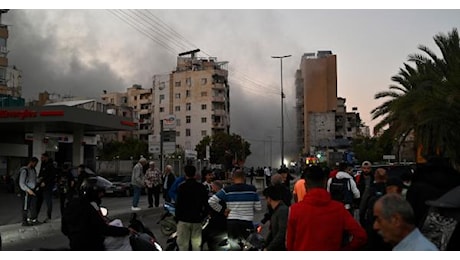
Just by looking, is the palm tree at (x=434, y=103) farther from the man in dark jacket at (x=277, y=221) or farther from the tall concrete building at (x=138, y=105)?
the tall concrete building at (x=138, y=105)

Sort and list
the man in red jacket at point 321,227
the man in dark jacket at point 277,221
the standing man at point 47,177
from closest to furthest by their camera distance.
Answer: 1. the man in red jacket at point 321,227
2. the man in dark jacket at point 277,221
3. the standing man at point 47,177

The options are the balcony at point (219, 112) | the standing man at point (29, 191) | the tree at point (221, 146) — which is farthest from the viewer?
the balcony at point (219, 112)

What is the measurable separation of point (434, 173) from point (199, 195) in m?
3.21

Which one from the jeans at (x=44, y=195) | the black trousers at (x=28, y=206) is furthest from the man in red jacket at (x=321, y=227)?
the jeans at (x=44, y=195)

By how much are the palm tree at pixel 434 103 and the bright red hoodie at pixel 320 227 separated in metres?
14.9

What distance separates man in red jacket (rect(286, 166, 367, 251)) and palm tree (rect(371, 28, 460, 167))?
14915mm

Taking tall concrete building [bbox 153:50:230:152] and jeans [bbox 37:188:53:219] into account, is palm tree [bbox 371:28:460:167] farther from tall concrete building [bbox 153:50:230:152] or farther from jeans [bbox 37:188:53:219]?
tall concrete building [bbox 153:50:230:152]

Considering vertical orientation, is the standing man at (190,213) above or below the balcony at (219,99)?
below

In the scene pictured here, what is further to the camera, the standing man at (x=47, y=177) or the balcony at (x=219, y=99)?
the balcony at (x=219, y=99)

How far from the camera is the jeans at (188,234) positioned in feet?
23.7

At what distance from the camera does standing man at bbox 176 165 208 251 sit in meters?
7.22

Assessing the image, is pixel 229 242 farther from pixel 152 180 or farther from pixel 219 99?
pixel 219 99

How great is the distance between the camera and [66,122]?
27.5 metres

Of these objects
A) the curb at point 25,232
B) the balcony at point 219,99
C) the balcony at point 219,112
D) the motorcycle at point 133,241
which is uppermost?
the balcony at point 219,99
